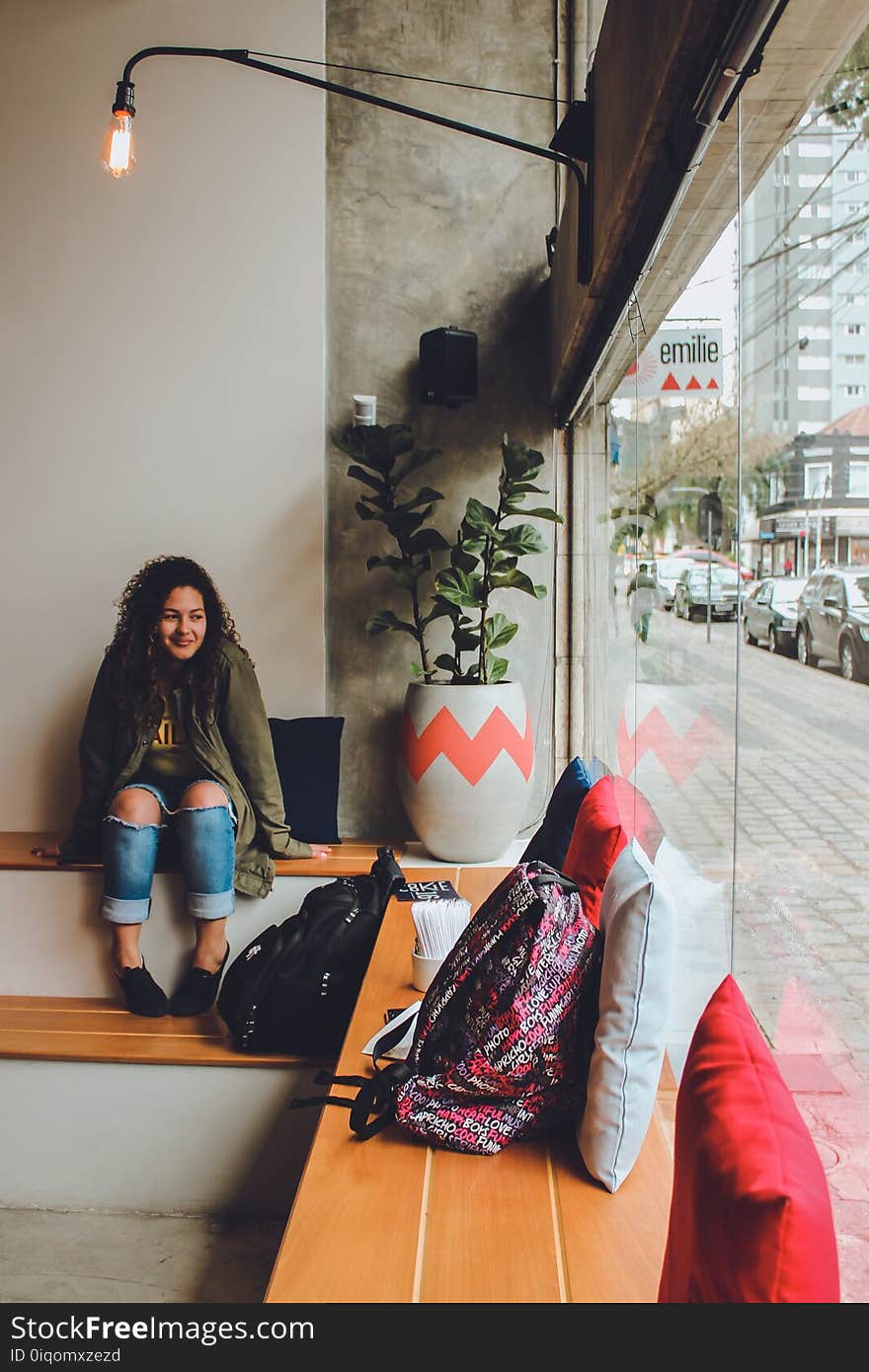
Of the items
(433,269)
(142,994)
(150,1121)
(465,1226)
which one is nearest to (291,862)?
(142,994)

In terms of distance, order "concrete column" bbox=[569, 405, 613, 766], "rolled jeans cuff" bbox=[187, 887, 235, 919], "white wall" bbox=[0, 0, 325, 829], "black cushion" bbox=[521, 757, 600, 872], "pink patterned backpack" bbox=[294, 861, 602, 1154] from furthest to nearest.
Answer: "white wall" bbox=[0, 0, 325, 829] → "rolled jeans cuff" bbox=[187, 887, 235, 919] → "concrete column" bbox=[569, 405, 613, 766] → "black cushion" bbox=[521, 757, 600, 872] → "pink patterned backpack" bbox=[294, 861, 602, 1154]

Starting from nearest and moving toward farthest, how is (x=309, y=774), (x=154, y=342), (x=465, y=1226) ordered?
(x=465, y=1226) < (x=309, y=774) < (x=154, y=342)

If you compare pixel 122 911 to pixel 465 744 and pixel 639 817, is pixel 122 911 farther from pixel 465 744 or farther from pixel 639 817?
pixel 639 817

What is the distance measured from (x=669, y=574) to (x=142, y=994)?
2045 millimetres

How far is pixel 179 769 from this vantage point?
3162 mm

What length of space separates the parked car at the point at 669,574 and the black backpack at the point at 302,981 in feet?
4.11

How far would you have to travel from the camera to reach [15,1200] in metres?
2.59

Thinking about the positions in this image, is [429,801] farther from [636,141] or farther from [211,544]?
[636,141]

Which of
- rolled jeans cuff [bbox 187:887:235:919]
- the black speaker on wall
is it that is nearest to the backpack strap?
rolled jeans cuff [bbox 187:887:235:919]

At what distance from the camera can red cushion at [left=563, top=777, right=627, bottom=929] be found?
1.78m

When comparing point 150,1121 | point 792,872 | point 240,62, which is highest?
point 240,62

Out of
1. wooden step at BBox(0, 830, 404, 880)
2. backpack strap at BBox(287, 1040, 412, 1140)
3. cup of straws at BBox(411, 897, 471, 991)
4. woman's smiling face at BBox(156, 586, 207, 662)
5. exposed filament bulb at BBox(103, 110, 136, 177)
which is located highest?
exposed filament bulb at BBox(103, 110, 136, 177)

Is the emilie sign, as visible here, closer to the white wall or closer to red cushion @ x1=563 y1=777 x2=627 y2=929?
red cushion @ x1=563 y1=777 x2=627 y2=929

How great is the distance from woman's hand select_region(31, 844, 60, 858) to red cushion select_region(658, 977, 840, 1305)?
9.00ft
